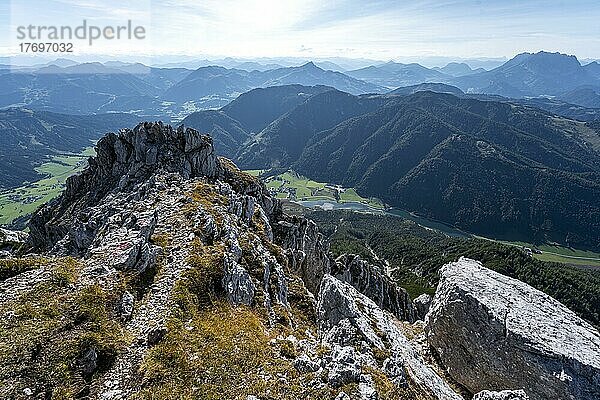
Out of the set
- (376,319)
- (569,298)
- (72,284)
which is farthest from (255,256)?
(569,298)

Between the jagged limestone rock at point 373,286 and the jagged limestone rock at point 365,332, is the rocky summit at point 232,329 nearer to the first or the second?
the jagged limestone rock at point 365,332

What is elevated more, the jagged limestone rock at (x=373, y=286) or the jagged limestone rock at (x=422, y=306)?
the jagged limestone rock at (x=373, y=286)

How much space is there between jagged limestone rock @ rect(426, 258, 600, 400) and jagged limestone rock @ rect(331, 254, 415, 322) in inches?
→ 1441

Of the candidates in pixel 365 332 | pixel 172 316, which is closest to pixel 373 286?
pixel 365 332

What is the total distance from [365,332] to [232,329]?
1183cm

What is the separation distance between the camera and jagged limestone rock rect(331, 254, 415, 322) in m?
80.2

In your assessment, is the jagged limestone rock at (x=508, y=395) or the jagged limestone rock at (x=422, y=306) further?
the jagged limestone rock at (x=422, y=306)

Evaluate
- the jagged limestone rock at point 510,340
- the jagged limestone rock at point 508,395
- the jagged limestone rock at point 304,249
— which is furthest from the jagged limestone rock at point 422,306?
the jagged limestone rock at point 508,395

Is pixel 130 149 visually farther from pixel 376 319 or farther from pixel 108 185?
pixel 376 319

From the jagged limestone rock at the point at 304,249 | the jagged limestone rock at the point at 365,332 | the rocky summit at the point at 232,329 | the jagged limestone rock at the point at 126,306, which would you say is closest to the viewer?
the rocky summit at the point at 232,329

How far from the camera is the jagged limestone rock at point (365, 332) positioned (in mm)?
30698

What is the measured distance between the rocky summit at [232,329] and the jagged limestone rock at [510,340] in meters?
0.12

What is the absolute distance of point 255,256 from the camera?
4681 centimetres

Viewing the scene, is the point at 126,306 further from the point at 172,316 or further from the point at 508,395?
the point at 508,395
